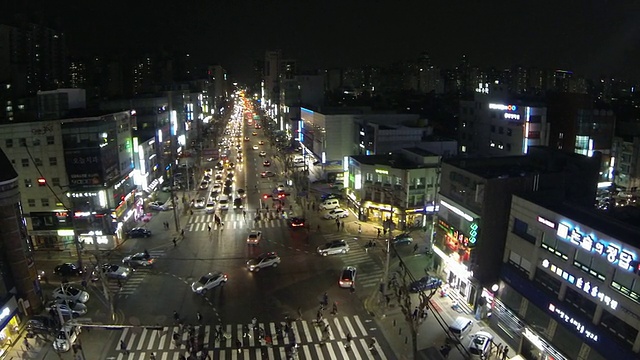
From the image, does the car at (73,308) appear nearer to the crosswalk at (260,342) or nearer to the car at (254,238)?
the crosswalk at (260,342)

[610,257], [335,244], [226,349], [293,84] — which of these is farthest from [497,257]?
[293,84]

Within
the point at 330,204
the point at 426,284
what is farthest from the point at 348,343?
the point at 330,204

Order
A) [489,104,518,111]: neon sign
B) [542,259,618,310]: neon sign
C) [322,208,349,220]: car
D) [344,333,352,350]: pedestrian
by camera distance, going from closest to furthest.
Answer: [542,259,618,310]: neon sign
[344,333,352,350]: pedestrian
[322,208,349,220]: car
[489,104,518,111]: neon sign

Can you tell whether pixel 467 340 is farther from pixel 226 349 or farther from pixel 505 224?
pixel 226 349

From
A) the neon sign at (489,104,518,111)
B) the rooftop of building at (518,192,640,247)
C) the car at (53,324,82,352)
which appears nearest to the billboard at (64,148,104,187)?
the car at (53,324,82,352)

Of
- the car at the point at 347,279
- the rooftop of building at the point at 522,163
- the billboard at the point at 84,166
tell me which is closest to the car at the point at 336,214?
the car at the point at 347,279

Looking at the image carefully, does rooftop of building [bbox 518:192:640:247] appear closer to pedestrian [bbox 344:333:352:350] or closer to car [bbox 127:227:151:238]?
pedestrian [bbox 344:333:352:350]
